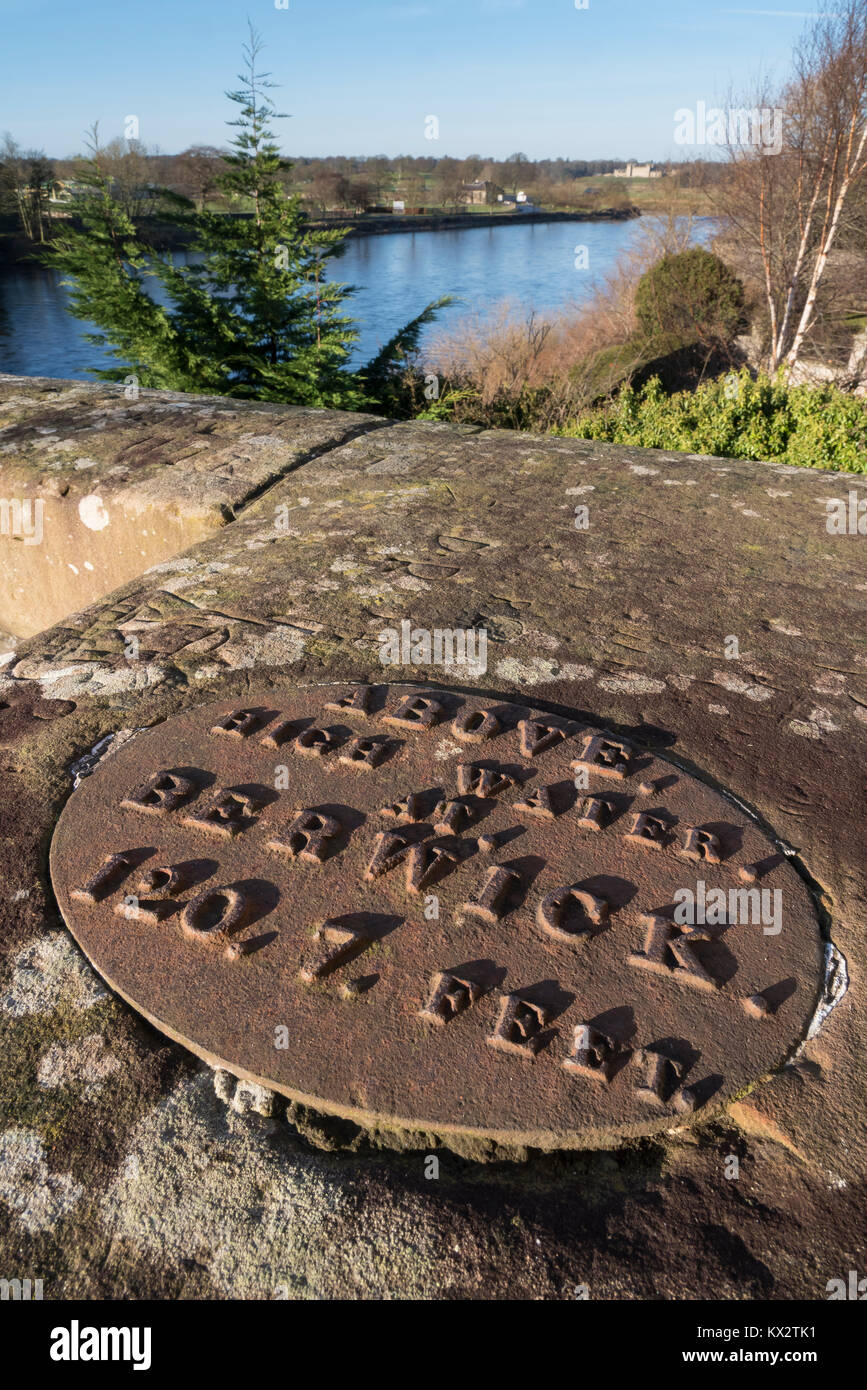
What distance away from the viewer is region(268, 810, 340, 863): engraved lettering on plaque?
1877 millimetres

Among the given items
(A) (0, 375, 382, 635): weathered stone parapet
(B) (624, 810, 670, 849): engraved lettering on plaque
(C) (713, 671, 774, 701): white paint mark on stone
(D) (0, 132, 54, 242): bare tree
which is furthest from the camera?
(D) (0, 132, 54, 242): bare tree

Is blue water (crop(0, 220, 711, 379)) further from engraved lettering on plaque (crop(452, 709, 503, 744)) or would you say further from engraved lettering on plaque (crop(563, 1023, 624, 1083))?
engraved lettering on plaque (crop(563, 1023, 624, 1083))

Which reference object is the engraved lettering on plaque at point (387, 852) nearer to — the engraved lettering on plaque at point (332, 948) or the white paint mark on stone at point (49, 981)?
the engraved lettering on plaque at point (332, 948)

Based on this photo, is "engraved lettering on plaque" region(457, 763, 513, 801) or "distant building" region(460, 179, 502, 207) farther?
"distant building" region(460, 179, 502, 207)

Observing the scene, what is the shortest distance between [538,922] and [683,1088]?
41cm

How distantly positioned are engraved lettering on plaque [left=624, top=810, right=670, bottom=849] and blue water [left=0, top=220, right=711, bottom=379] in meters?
10.7

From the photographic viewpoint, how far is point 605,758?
2.13 m

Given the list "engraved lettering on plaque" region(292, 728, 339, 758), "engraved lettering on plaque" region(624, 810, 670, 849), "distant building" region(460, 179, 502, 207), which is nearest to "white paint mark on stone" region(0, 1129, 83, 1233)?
"engraved lettering on plaque" region(292, 728, 339, 758)

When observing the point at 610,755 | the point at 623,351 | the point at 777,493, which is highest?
the point at 623,351

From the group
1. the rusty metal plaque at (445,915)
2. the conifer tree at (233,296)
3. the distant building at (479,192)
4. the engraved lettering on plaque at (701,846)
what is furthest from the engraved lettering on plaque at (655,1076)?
the distant building at (479,192)

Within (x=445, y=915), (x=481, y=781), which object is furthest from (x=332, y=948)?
(x=481, y=781)
